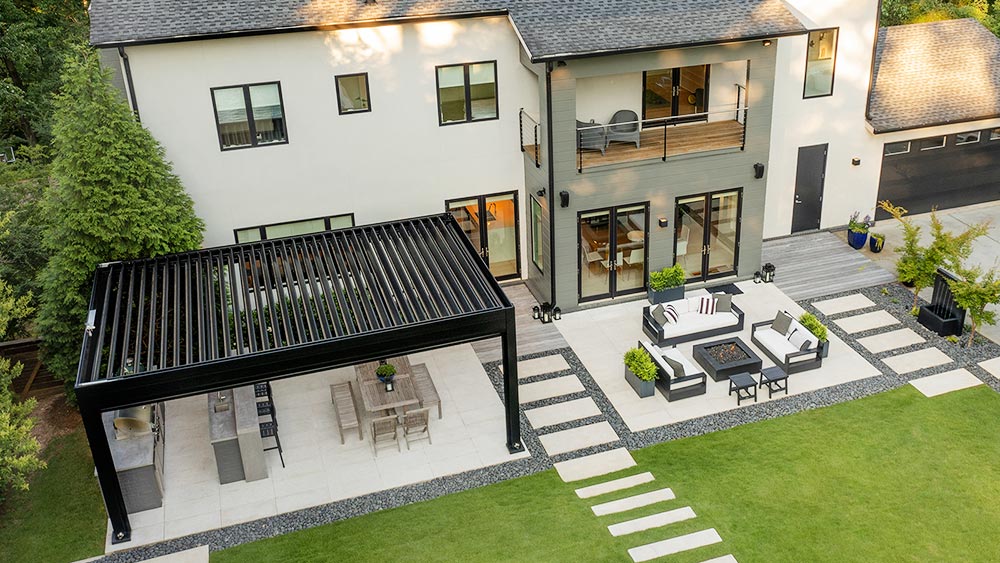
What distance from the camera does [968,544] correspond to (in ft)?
45.7

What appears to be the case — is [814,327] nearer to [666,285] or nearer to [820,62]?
[666,285]

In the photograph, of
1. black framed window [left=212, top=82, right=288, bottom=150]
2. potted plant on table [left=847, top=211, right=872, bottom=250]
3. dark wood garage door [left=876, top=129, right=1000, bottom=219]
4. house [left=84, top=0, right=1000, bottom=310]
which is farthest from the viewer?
dark wood garage door [left=876, top=129, right=1000, bottom=219]

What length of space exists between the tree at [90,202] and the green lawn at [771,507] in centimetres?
629

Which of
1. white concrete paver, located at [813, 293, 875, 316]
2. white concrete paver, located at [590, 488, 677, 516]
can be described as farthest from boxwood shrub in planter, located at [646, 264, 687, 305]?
white concrete paver, located at [590, 488, 677, 516]

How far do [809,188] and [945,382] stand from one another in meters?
7.74

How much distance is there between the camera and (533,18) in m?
19.5

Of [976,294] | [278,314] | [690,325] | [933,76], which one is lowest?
[690,325]

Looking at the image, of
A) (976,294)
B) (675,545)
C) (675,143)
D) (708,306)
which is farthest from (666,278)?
(675,545)

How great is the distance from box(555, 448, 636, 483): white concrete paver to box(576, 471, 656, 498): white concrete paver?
0.98 feet

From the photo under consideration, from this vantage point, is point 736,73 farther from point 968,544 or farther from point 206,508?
point 206,508

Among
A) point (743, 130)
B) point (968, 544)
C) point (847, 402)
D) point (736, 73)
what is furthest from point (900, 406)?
point (736, 73)

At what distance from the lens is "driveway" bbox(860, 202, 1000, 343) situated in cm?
2302

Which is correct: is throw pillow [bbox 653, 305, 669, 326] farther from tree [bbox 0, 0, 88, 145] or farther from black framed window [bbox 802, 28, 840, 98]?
tree [bbox 0, 0, 88, 145]

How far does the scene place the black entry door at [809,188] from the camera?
24.0 meters
